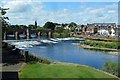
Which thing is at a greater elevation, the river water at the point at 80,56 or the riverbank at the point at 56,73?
the riverbank at the point at 56,73

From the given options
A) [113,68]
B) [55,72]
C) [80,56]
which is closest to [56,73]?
[55,72]

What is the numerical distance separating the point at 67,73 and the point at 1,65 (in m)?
7.74

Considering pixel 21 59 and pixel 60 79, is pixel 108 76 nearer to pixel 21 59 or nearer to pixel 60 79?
pixel 60 79

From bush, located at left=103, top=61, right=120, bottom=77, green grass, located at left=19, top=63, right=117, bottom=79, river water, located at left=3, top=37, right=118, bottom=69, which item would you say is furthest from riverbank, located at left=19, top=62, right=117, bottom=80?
river water, located at left=3, top=37, right=118, bottom=69

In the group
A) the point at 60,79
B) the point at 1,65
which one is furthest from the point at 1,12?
the point at 60,79

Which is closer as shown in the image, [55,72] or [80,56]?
[55,72]

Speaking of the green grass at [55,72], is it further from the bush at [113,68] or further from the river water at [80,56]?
the river water at [80,56]

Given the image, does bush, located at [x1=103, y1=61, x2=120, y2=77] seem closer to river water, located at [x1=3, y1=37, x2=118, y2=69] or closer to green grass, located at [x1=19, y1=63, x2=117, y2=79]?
green grass, located at [x1=19, y1=63, x2=117, y2=79]

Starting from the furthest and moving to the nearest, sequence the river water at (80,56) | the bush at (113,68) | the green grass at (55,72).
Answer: the river water at (80,56)
the bush at (113,68)
the green grass at (55,72)

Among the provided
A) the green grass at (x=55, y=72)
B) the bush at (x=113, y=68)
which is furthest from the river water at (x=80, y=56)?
the green grass at (x=55, y=72)

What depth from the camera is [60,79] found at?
79.4ft

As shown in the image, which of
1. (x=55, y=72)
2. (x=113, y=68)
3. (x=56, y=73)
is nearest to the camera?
(x=56, y=73)

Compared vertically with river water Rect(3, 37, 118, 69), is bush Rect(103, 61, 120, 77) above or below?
above

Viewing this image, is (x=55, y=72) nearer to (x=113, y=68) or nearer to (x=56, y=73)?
(x=56, y=73)
